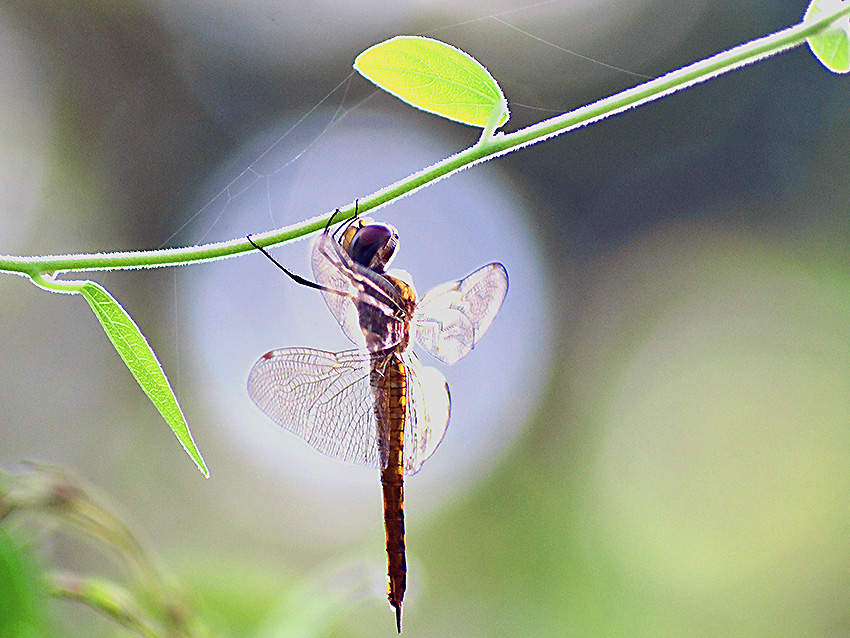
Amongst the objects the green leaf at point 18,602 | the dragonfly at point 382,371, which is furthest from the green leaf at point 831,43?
the green leaf at point 18,602

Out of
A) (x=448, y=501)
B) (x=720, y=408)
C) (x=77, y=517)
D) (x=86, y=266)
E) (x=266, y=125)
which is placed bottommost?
(x=77, y=517)

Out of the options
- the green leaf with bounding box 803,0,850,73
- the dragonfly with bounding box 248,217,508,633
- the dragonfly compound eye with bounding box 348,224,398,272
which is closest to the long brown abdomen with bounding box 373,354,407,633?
the dragonfly with bounding box 248,217,508,633

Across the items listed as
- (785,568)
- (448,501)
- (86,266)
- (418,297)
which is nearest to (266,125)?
(448,501)

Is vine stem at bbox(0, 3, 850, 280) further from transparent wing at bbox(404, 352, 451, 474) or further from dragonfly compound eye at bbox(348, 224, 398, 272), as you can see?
transparent wing at bbox(404, 352, 451, 474)

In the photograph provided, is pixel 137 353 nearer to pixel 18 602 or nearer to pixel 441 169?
pixel 18 602

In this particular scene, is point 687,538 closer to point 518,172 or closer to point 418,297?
point 518,172
